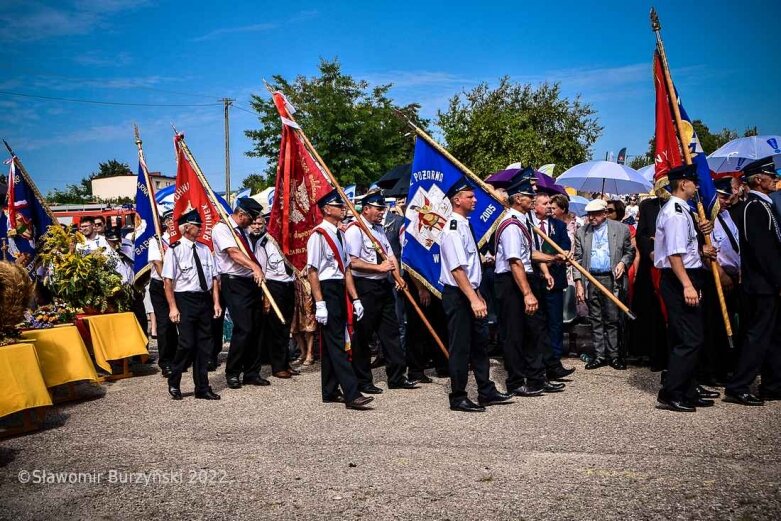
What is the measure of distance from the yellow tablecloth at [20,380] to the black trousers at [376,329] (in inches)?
127

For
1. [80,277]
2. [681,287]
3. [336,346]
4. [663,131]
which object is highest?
[663,131]

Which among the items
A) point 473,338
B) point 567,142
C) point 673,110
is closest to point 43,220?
point 473,338

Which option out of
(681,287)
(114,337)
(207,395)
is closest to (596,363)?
(681,287)

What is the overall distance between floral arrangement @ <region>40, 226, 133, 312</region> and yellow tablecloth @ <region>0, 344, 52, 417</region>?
2.86 m

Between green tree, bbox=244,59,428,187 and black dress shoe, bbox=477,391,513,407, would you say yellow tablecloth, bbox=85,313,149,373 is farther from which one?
green tree, bbox=244,59,428,187

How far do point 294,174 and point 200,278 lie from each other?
65.6 inches

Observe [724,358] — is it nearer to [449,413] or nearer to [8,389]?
[449,413]

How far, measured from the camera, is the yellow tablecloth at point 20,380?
243 inches

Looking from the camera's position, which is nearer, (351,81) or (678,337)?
(678,337)

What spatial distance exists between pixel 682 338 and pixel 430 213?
309 centimetres

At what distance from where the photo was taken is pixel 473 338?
6.94 m

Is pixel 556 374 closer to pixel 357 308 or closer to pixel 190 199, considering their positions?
pixel 357 308

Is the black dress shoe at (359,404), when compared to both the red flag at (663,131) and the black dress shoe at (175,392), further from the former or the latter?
the red flag at (663,131)

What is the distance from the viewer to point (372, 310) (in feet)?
25.8
